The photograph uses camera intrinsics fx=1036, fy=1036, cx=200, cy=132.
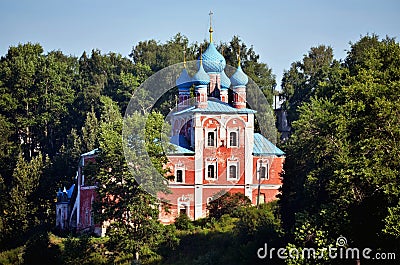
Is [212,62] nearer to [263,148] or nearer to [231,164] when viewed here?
[263,148]

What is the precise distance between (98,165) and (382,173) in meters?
13.9

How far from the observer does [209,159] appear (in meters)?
44.3

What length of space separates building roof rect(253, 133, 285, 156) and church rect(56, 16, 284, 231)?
0.14 feet

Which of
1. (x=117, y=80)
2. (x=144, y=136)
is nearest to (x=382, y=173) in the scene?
(x=144, y=136)

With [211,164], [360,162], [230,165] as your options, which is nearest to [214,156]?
[211,164]

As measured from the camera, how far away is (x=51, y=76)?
60.9m

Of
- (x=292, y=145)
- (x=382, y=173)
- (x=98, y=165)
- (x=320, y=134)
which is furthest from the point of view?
(x=98, y=165)

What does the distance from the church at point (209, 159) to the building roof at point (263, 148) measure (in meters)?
0.04

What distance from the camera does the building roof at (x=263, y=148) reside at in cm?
4525

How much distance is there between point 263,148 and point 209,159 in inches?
108

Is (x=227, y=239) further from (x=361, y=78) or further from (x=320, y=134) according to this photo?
(x=361, y=78)

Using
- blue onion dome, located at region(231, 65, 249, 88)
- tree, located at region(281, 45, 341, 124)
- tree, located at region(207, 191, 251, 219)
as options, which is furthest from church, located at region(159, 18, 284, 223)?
tree, located at region(281, 45, 341, 124)

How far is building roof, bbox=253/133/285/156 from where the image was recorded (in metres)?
45.2

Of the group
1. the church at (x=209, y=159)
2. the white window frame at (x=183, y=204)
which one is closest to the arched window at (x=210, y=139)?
the church at (x=209, y=159)
